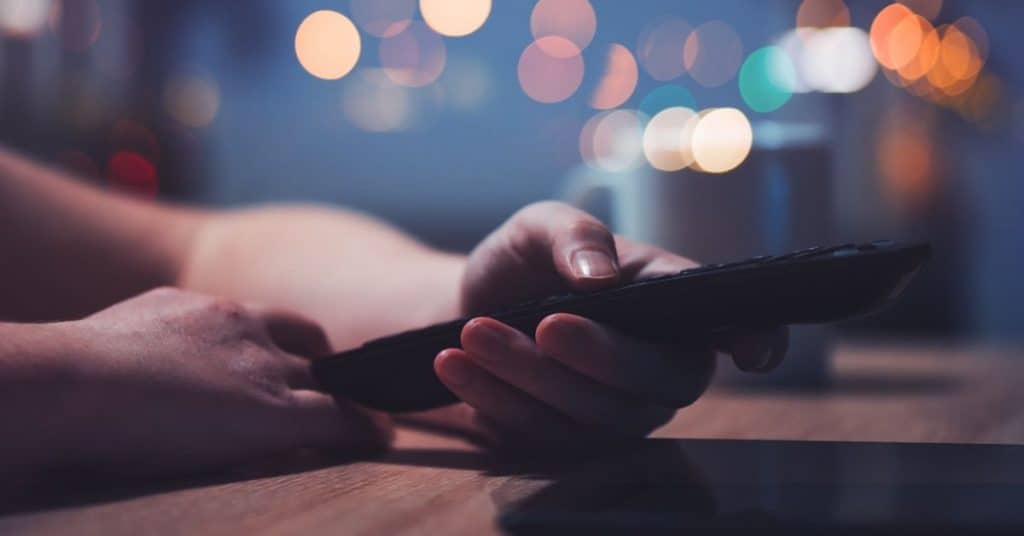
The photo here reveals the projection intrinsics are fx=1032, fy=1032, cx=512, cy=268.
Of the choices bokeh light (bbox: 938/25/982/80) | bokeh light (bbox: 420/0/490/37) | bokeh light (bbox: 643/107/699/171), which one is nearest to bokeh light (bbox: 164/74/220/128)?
bokeh light (bbox: 420/0/490/37)

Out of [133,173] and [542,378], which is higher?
[542,378]

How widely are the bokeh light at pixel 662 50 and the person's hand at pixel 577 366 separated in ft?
7.01

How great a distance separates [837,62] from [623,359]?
166 centimetres

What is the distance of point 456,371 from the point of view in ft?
1.60

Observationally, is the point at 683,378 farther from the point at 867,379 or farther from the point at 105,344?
the point at 867,379

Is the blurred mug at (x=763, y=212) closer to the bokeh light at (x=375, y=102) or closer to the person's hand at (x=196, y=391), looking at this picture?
the person's hand at (x=196, y=391)

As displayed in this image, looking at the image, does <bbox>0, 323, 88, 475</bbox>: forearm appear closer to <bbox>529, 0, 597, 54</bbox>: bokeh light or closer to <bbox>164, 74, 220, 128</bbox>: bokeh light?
<bbox>529, 0, 597, 54</bbox>: bokeh light

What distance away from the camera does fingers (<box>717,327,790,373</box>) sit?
0.50 metres

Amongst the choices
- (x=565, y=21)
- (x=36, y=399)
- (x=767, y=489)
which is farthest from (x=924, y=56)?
(x=36, y=399)

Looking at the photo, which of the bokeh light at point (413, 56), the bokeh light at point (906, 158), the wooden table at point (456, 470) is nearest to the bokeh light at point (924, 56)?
the bokeh light at point (906, 158)

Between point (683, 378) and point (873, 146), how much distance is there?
1.68 meters

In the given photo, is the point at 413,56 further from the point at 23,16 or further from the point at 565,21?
the point at 23,16

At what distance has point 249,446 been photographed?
0.49m

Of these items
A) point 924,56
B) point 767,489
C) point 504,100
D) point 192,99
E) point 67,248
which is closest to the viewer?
point 767,489
